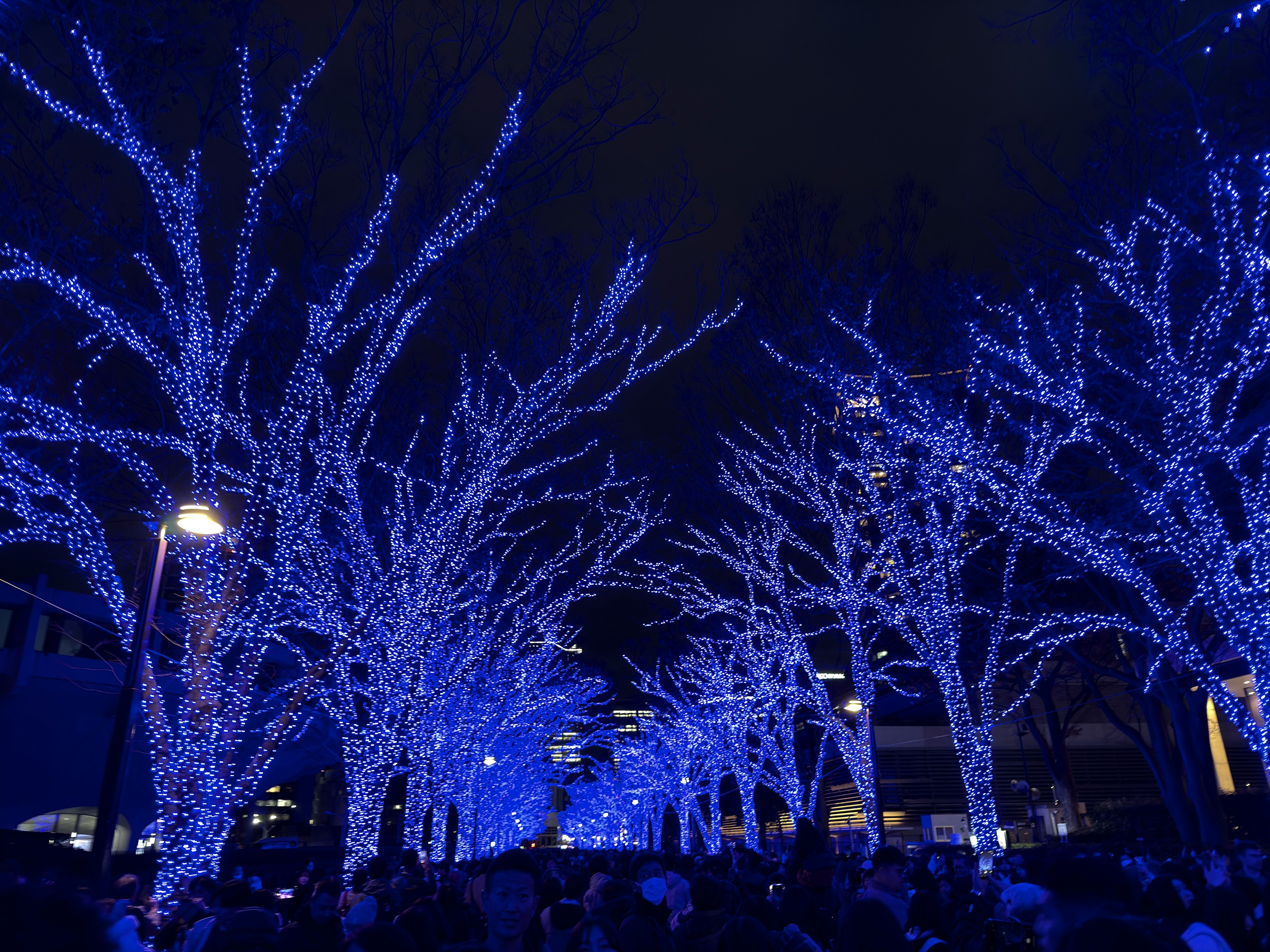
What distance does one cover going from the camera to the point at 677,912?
6703 mm

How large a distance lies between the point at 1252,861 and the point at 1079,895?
22.6ft

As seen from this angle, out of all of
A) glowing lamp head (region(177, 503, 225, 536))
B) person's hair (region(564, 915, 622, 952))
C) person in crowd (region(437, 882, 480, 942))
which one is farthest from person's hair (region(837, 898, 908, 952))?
glowing lamp head (region(177, 503, 225, 536))

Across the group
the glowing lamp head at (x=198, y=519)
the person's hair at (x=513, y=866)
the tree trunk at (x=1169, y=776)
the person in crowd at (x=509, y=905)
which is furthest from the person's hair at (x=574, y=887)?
the tree trunk at (x=1169, y=776)

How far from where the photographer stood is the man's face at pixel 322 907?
6590mm

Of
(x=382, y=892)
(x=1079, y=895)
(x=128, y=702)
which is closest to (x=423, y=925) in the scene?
(x=1079, y=895)

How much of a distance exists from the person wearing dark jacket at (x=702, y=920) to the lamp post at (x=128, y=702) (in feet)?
18.8

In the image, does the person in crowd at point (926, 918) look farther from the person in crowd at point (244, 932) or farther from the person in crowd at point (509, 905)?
the person in crowd at point (244, 932)

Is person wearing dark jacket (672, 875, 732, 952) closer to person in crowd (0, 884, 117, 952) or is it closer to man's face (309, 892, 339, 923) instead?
man's face (309, 892, 339, 923)

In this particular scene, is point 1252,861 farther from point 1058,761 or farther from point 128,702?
point 1058,761

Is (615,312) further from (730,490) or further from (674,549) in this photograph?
(674,549)

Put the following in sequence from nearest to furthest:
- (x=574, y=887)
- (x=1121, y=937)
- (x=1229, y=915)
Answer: (x=1121, y=937)
(x=1229, y=915)
(x=574, y=887)

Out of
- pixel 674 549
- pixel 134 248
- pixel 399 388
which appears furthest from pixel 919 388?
pixel 674 549

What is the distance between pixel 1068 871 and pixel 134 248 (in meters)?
11.4

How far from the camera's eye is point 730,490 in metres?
19.3
